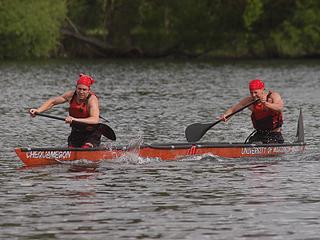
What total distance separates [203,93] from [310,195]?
3305cm

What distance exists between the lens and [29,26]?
270ft

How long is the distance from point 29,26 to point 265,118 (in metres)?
57.1

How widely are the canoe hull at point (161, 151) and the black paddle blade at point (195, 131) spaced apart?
1.95 meters

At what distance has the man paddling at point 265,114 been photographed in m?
26.1

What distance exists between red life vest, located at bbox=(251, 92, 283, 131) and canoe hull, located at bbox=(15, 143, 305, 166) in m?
0.64

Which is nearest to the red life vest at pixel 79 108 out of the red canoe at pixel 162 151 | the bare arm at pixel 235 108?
the red canoe at pixel 162 151

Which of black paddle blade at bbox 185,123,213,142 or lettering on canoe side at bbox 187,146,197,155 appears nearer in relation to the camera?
lettering on canoe side at bbox 187,146,197,155

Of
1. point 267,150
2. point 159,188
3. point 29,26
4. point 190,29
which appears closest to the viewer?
point 159,188

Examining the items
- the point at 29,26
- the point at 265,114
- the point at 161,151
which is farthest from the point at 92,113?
the point at 29,26

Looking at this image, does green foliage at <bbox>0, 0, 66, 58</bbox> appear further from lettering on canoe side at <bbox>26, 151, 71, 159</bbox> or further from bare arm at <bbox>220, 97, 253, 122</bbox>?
lettering on canoe side at <bbox>26, 151, 71, 159</bbox>

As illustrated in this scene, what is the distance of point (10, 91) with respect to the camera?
52.6 m

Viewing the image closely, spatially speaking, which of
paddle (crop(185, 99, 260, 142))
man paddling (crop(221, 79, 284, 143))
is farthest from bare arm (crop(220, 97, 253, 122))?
paddle (crop(185, 99, 260, 142))

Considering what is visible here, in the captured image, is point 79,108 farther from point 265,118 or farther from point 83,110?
point 265,118

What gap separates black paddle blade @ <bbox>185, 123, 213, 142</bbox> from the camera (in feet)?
90.9
